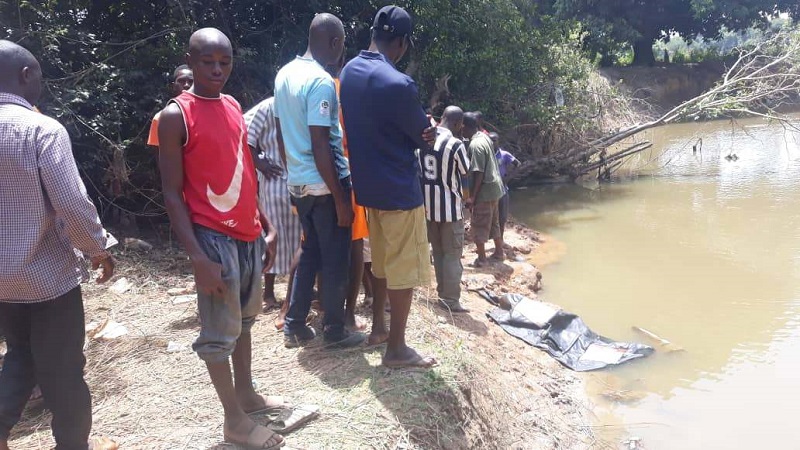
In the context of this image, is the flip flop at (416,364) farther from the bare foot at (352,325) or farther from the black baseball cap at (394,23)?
the black baseball cap at (394,23)

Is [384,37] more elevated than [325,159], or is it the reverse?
[384,37]

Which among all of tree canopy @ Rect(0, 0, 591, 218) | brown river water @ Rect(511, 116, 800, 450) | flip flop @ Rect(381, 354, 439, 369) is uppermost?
tree canopy @ Rect(0, 0, 591, 218)

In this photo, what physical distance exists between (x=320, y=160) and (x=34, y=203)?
4.24 ft

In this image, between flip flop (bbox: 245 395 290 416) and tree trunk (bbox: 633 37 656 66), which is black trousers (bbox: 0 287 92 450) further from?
tree trunk (bbox: 633 37 656 66)

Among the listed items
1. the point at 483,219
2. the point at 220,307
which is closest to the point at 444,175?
the point at 483,219

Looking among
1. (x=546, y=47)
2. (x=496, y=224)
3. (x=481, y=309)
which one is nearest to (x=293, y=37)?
(x=496, y=224)

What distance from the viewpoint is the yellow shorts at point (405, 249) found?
10.3ft

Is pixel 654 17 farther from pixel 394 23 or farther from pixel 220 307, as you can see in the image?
pixel 220 307

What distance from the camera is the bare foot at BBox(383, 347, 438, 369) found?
Result: 10.9ft

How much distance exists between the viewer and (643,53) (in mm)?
26391

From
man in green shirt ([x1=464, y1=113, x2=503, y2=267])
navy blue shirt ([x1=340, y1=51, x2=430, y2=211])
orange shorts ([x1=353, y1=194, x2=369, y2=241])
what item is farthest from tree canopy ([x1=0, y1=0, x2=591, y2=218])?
navy blue shirt ([x1=340, y1=51, x2=430, y2=211])

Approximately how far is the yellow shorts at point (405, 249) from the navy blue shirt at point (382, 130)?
64 mm

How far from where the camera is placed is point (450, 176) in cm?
511

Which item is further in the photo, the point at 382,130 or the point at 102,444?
the point at 382,130
